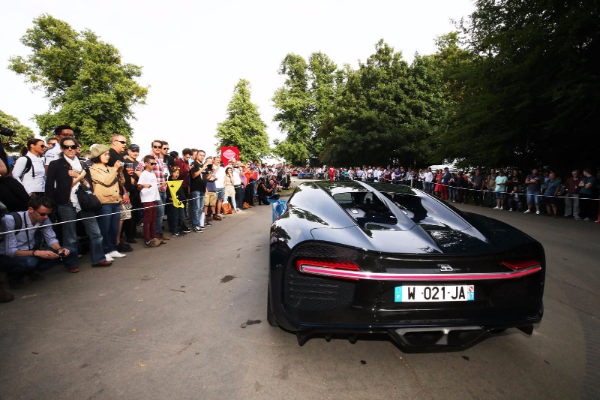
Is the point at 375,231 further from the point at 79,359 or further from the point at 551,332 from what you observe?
the point at 79,359

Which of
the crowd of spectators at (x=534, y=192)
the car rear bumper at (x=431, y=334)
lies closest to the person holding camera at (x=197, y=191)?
the car rear bumper at (x=431, y=334)

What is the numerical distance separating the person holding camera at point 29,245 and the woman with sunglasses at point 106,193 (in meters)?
0.74

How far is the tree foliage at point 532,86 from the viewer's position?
32.7ft

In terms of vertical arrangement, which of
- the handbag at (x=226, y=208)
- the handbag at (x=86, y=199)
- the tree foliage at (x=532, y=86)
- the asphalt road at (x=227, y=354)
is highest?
the tree foliage at (x=532, y=86)

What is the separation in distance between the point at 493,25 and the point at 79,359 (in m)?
18.6

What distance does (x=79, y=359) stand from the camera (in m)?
2.37

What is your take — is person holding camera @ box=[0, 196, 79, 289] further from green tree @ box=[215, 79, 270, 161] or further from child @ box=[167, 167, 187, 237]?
green tree @ box=[215, 79, 270, 161]

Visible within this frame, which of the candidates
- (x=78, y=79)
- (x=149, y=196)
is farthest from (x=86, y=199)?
(x=78, y=79)

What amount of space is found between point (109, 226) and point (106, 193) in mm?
560

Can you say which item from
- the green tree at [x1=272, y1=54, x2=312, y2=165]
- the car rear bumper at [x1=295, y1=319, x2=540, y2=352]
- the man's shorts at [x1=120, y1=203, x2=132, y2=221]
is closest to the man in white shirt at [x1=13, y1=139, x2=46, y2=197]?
the man's shorts at [x1=120, y1=203, x2=132, y2=221]

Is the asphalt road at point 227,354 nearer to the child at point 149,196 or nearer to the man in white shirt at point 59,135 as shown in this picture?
the child at point 149,196

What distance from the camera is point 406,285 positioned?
2014mm

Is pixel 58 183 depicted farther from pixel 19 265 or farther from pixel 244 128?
pixel 244 128

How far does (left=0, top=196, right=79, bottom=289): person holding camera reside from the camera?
387 centimetres
